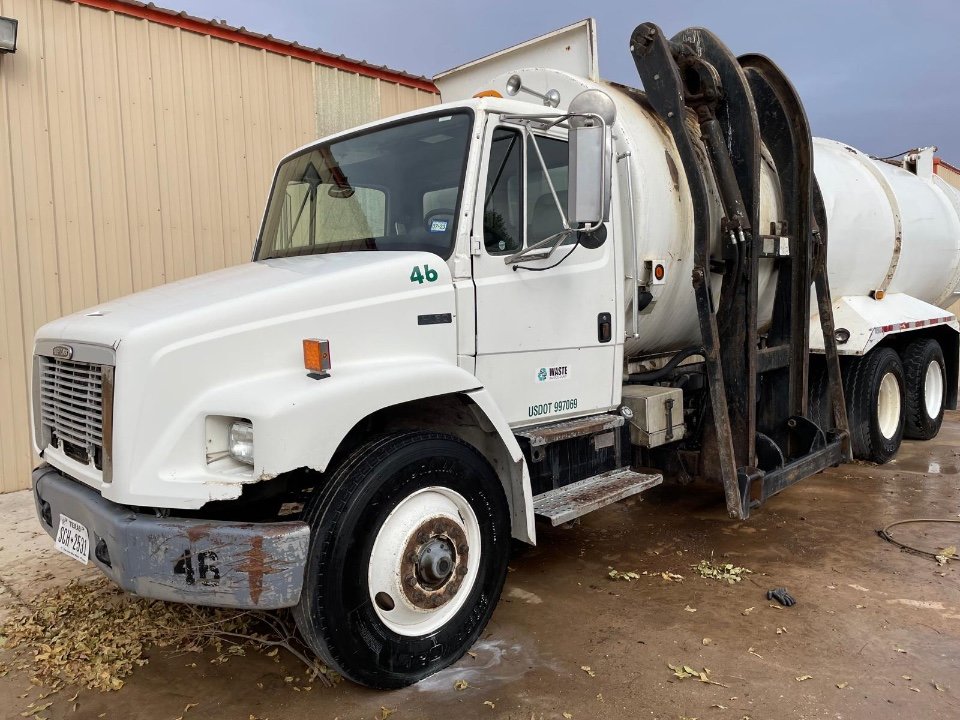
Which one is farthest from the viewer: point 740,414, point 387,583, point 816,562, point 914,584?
point 740,414

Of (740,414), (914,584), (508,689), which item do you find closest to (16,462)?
(508,689)

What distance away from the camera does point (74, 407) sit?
3199mm

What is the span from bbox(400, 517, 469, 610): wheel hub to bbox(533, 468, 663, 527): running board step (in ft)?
1.99

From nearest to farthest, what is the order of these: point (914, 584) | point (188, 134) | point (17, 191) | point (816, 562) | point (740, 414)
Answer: point (914, 584) → point (816, 562) → point (740, 414) → point (17, 191) → point (188, 134)

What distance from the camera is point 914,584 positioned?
166 inches

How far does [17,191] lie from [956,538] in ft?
25.4

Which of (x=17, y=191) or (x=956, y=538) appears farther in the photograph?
(x=17, y=191)

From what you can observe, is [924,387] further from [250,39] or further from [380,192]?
[250,39]

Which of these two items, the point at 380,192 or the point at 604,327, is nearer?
the point at 380,192

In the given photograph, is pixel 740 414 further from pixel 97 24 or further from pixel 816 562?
pixel 97 24

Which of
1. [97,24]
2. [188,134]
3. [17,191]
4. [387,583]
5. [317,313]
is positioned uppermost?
[97,24]

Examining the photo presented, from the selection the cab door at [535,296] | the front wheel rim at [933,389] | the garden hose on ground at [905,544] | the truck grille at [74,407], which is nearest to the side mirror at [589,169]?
the cab door at [535,296]

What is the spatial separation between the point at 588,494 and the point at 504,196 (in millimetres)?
1688

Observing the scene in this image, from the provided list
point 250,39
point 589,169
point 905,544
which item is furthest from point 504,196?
point 250,39
